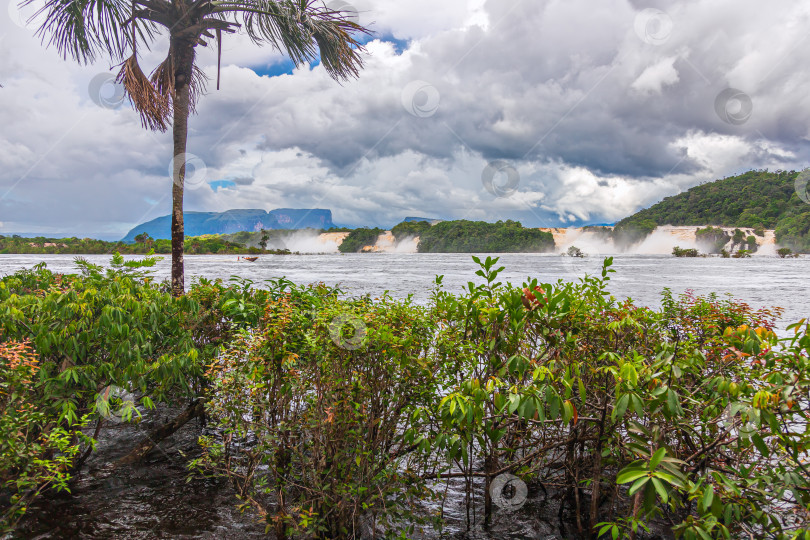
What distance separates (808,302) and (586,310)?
21379mm

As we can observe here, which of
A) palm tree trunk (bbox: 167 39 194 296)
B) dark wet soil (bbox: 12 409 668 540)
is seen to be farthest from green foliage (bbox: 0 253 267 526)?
palm tree trunk (bbox: 167 39 194 296)

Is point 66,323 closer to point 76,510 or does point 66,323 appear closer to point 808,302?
point 76,510

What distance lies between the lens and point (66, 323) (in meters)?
3.88

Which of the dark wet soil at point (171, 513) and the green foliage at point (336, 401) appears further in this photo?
the dark wet soil at point (171, 513)

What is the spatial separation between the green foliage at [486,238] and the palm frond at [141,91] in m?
114

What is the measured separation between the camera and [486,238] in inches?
4737

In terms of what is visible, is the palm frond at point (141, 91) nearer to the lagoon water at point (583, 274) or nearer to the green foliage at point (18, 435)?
the lagoon water at point (583, 274)

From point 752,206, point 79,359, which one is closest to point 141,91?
point 79,359

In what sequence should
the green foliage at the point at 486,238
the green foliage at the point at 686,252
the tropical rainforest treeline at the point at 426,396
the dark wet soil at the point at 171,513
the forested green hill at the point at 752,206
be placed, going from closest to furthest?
the tropical rainforest treeline at the point at 426,396 → the dark wet soil at the point at 171,513 → the forested green hill at the point at 752,206 → the green foliage at the point at 686,252 → the green foliage at the point at 486,238

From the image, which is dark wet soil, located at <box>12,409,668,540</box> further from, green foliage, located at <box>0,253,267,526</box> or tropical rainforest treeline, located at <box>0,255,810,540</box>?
green foliage, located at <box>0,253,267,526</box>

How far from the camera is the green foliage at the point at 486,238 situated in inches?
4776

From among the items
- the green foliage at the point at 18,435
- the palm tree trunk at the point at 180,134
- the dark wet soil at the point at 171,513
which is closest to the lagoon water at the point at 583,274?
the palm tree trunk at the point at 180,134

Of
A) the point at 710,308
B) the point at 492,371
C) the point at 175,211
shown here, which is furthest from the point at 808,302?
the point at 175,211

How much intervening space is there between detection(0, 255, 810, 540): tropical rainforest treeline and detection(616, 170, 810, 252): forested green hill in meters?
119
